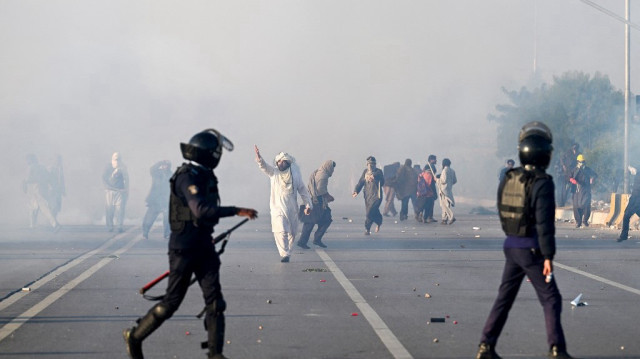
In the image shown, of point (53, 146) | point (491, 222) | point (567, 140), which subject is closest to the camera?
point (491, 222)

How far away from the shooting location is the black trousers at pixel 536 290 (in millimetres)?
7086

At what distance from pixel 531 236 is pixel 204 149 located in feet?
7.26

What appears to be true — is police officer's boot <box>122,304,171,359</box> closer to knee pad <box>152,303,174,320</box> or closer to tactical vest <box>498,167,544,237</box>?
knee pad <box>152,303,174,320</box>

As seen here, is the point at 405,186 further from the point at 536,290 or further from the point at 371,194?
the point at 536,290

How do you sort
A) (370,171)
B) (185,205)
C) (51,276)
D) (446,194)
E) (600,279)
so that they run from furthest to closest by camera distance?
(446,194) < (370,171) < (51,276) < (600,279) < (185,205)

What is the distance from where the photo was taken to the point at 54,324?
30.8 ft

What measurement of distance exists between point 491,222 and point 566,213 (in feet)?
8.84

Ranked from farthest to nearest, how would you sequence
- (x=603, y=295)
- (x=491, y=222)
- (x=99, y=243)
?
(x=491, y=222) → (x=99, y=243) → (x=603, y=295)

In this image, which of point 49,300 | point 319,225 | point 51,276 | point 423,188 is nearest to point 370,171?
point 423,188

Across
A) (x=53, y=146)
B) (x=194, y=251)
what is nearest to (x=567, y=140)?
(x=53, y=146)

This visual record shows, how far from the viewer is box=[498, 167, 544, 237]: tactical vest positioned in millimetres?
7211

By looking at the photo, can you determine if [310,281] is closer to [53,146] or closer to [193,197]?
[193,197]

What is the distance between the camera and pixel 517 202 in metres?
7.27

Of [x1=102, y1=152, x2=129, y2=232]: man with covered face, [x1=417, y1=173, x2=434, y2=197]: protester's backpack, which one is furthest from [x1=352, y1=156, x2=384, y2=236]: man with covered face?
[x1=102, y1=152, x2=129, y2=232]: man with covered face
